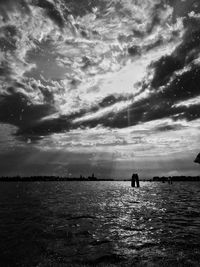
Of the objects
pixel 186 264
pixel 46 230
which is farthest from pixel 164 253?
pixel 46 230

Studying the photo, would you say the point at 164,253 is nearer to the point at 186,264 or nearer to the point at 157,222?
the point at 186,264

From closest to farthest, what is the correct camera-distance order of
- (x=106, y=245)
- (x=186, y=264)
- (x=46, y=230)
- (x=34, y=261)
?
(x=186, y=264) → (x=34, y=261) → (x=106, y=245) → (x=46, y=230)

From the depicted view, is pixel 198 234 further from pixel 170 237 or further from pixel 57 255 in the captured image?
pixel 57 255

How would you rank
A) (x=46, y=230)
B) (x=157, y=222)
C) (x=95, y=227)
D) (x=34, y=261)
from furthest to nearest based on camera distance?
(x=157, y=222), (x=95, y=227), (x=46, y=230), (x=34, y=261)

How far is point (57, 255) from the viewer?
11.3 m

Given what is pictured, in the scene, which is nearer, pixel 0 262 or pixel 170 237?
pixel 0 262

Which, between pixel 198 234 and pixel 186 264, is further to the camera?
pixel 198 234

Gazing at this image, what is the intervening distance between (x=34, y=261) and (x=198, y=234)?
998cm

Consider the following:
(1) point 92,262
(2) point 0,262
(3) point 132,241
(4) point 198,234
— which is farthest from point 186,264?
(2) point 0,262

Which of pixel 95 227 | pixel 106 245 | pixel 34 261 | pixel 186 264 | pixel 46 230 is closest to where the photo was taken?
pixel 186 264

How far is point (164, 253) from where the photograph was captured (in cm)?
1157

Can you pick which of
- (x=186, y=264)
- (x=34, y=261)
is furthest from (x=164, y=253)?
(x=34, y=261)

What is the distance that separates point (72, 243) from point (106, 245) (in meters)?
1.82

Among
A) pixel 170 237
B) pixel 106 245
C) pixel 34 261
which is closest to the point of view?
pixel 34 261
